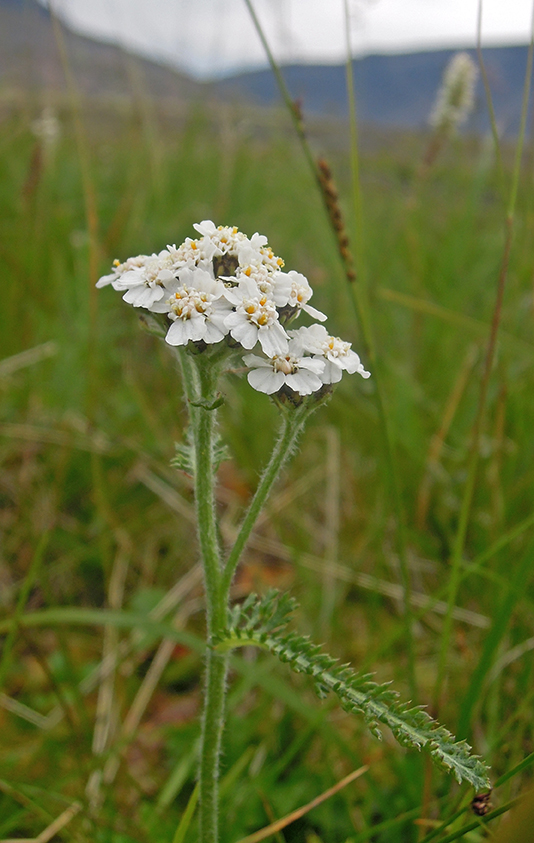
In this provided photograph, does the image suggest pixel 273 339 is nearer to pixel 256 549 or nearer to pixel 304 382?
pixel 304 382

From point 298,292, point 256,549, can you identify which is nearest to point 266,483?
point 298,292

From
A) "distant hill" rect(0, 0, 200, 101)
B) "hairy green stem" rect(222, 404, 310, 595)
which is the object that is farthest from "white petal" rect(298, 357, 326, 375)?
"distant hill" rect(0, 0, 200, 101)

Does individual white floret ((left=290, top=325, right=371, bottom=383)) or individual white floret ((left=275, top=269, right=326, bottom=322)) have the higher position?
individual white floret ((left=275, top=269, right=326, bottom=322))

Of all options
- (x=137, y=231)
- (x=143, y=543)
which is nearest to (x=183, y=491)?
(x=143, y=543)

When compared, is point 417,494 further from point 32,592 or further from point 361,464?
point 32,592

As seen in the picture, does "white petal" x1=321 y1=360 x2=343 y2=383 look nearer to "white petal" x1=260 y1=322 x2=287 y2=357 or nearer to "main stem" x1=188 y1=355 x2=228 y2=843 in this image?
"white petal" x1=260 y1=322 x2=287 y2=357

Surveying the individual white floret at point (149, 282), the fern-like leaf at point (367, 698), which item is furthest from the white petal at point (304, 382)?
the fern-like leaf at point (367, 698)
